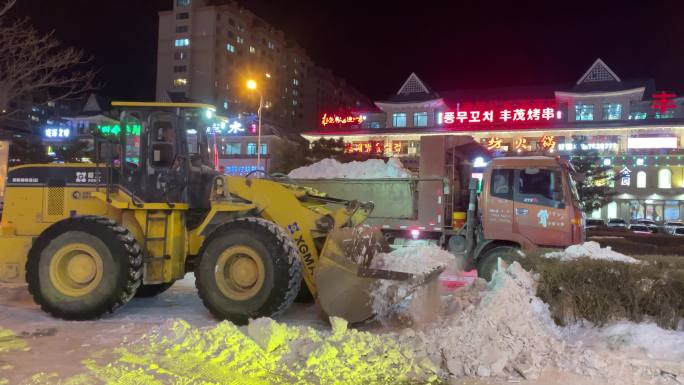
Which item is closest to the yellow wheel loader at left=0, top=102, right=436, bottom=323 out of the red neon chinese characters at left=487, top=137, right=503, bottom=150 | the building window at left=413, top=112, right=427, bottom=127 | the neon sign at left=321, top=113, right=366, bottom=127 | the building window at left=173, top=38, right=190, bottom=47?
the red neon chinese characters at left=487, top=137, right=503, bottom=150

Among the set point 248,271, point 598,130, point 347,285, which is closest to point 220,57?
point 598,130

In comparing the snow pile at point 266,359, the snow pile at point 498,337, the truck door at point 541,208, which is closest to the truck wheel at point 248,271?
the snow pile at point 266,359

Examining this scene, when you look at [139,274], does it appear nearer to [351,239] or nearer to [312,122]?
[351,239]

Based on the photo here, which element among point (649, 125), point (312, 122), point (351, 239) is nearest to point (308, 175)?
point (351, 239)

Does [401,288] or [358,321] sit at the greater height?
[401,288]

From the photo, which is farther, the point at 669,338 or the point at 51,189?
the point at 51,189

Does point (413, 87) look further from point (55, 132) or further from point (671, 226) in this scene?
point (55, 132)

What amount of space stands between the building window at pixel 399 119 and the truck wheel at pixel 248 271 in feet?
124

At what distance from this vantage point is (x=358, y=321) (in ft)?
21.3

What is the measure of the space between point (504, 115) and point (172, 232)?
113ft

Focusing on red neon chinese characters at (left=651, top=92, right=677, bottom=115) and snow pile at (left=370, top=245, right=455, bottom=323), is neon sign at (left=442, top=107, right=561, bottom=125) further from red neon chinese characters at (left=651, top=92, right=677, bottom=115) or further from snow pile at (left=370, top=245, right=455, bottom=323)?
snow pile at (left=370, top=245, right=455, bottom=323)

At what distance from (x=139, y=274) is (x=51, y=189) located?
6.71 feet

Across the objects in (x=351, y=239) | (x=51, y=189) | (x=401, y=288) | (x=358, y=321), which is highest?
(x=51, y=189)

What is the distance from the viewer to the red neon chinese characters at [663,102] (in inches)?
1442
